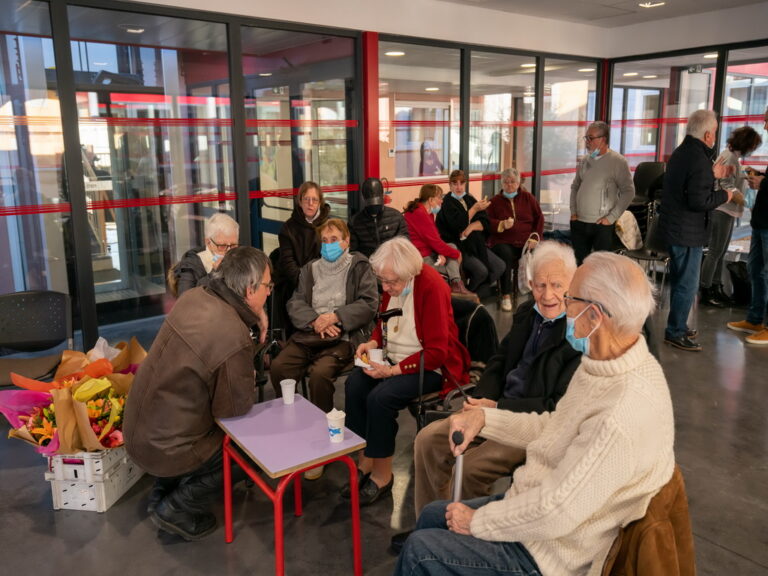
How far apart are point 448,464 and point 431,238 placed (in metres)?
3.45

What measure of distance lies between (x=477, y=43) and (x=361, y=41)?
154 centimetres

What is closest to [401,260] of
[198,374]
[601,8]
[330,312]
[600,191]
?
[330,312]

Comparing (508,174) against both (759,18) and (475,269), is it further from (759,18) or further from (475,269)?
(759,18)

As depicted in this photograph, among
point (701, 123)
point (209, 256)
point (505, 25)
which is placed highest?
point (505, 25)

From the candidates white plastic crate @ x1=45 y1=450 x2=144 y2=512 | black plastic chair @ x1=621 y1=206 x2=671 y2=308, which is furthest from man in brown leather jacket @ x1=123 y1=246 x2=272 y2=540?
black plastic chair @ x1=621 y1=206 x2=671 y2=308

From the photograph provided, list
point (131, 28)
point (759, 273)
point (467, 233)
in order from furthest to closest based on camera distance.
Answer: point (467, 233) < point (759, 273) < point (131, 28)

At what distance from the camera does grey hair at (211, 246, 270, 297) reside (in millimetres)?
2580

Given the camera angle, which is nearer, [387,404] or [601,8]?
[387,404]

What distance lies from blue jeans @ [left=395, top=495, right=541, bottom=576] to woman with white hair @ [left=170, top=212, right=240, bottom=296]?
2.45 m

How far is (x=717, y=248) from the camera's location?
21.1 ft

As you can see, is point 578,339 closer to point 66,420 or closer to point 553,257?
point 553,257

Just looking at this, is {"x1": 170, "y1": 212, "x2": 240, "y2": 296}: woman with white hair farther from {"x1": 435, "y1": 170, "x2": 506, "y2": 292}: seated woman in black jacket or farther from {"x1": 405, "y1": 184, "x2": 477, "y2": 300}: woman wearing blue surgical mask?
{"x1": 435, "y1": 170, "x2": 506, "y2": 292}: seated woman in black jacket

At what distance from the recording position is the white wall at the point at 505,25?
5.47m

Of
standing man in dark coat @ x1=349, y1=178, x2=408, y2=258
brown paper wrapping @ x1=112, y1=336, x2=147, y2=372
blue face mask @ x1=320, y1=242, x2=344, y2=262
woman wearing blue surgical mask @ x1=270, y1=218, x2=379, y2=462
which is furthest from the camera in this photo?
standing man in dark coat @ x1=349, y1=178, x2=408, y2=258
